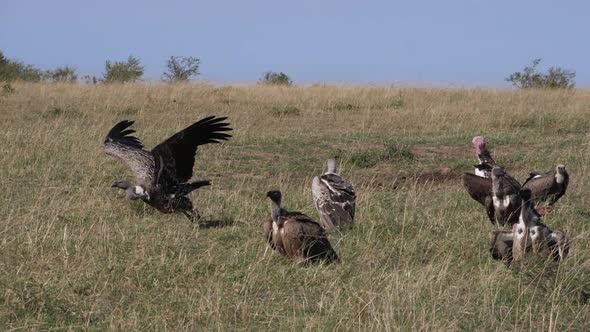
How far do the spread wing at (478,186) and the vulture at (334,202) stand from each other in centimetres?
92

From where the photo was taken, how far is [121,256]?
16.5ft

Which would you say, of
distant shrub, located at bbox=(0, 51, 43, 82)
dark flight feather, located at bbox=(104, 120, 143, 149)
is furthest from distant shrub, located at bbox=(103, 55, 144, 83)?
dark flight feather, located at bbox=(104, 120, 143, 149)

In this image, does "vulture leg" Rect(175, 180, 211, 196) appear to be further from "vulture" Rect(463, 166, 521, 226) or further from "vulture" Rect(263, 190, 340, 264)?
"vulture" Rect(463, 166, 521, 226)

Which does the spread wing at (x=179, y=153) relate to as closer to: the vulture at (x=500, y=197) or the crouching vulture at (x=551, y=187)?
the vulture at (x=500, y=197)

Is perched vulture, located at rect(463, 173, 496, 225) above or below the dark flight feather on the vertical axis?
below

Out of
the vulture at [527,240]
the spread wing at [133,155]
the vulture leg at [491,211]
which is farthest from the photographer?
the spread wing at [133,155]

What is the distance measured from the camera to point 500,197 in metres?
5.99

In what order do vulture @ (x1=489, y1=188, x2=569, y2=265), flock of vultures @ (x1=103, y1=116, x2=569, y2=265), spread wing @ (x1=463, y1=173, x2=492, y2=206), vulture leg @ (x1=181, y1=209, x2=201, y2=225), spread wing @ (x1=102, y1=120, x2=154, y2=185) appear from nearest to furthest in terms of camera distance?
vulture @ (x1=489, y1=188, x2=569, y2=265) → flock of vultures @ (x1=103, y1=116, x2=569, y2=265) → vulture leg @ (x1=181, y1=209, x2=201, y2=225) → spread wing @ (x1=463, y1=173, x2=492, y2=206) → spread wing @ (x1=102, y1=120, x2=154, y2=185)

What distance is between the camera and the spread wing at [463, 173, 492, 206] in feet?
21.2

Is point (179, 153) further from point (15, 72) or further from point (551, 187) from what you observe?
point (15, 72)

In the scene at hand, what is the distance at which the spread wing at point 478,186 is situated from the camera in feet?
21.2

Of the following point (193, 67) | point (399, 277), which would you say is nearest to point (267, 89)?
point (193, 67)

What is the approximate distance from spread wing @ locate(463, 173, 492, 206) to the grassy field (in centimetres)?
15

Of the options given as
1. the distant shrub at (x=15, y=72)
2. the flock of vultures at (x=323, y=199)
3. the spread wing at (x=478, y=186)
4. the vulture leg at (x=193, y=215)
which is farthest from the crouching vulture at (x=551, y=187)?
the distant shrub at (x=15, y=72)
